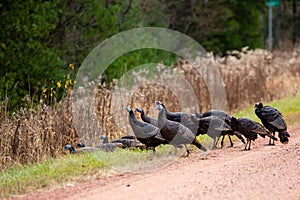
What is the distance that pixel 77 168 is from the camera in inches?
407

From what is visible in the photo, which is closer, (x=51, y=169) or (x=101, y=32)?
(x=51, y=169)

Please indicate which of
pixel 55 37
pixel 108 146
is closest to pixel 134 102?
pixel 108 146

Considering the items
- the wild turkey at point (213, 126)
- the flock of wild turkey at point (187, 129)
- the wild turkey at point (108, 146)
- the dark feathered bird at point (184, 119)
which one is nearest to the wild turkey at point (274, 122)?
the flock of wild turkey at point (187, 129)

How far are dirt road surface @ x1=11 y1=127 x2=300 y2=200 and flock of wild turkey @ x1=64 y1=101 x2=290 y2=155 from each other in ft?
2.00

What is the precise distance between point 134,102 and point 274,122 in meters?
3.54

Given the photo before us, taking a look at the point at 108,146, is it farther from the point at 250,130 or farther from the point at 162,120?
the point at 250,130

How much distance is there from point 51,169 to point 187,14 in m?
24.7

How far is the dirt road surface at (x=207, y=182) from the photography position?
8.42 metres

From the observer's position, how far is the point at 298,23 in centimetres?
4578

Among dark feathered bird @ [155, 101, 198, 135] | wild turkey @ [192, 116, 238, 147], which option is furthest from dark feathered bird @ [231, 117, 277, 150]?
dark feathered bird @ [155, 101, 198, 135]

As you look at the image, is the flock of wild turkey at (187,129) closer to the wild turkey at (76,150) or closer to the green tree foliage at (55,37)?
the wild turkey at (76,150)

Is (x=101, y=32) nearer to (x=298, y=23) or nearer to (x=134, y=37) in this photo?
(x=134, y=37)

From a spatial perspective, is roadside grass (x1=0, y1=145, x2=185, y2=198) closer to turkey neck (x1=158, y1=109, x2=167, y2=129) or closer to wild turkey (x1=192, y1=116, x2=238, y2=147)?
turkey neck (x1=158, y1=109, x2=167, y2=129)

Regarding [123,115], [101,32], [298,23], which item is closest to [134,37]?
[101,32]
